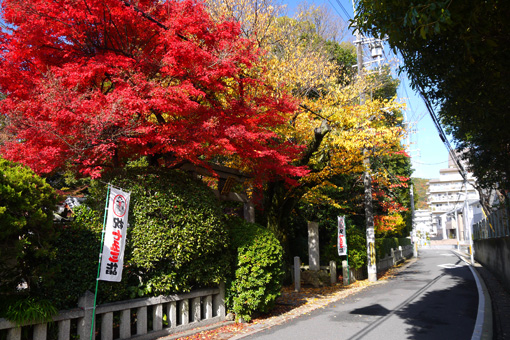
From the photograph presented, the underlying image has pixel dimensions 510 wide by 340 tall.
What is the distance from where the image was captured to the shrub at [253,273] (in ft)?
29.4

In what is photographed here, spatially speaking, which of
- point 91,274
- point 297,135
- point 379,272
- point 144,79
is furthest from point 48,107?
point 379,272

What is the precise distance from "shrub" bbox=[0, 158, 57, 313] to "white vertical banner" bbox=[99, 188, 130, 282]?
818mm

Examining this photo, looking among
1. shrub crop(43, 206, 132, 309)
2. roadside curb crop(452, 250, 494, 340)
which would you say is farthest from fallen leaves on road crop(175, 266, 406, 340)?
roadside curb crop(452, 250, 494, 340)

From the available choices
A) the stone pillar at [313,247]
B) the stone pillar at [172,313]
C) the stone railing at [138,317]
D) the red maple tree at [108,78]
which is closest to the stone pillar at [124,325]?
the stone railing at [138,317]

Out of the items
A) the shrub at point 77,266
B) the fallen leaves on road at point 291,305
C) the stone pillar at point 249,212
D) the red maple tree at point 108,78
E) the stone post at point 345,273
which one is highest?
the red maple tree at point 108,78

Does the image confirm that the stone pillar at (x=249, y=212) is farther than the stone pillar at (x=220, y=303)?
Yes

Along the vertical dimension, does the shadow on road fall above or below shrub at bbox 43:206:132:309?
below

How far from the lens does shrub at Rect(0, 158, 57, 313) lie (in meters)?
5.10

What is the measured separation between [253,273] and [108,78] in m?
5.57

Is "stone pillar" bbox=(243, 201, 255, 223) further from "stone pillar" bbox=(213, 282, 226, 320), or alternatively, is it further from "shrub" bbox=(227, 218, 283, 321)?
"stone pillar" bbox=(213, 282, 226, 320)

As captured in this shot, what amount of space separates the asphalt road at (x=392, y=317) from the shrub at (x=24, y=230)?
4363 mm

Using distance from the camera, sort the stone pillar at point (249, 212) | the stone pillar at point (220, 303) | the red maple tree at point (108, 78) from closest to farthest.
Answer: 1. the red maple tree at point (108, 78)
2. the stone pillar at point (220, 303)
3. the stone pillar at point (249, 212)

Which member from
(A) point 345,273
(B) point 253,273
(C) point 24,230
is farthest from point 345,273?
(C) point 24,230

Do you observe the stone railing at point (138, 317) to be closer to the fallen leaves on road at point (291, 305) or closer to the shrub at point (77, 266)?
the shrub at point (77, 266)
